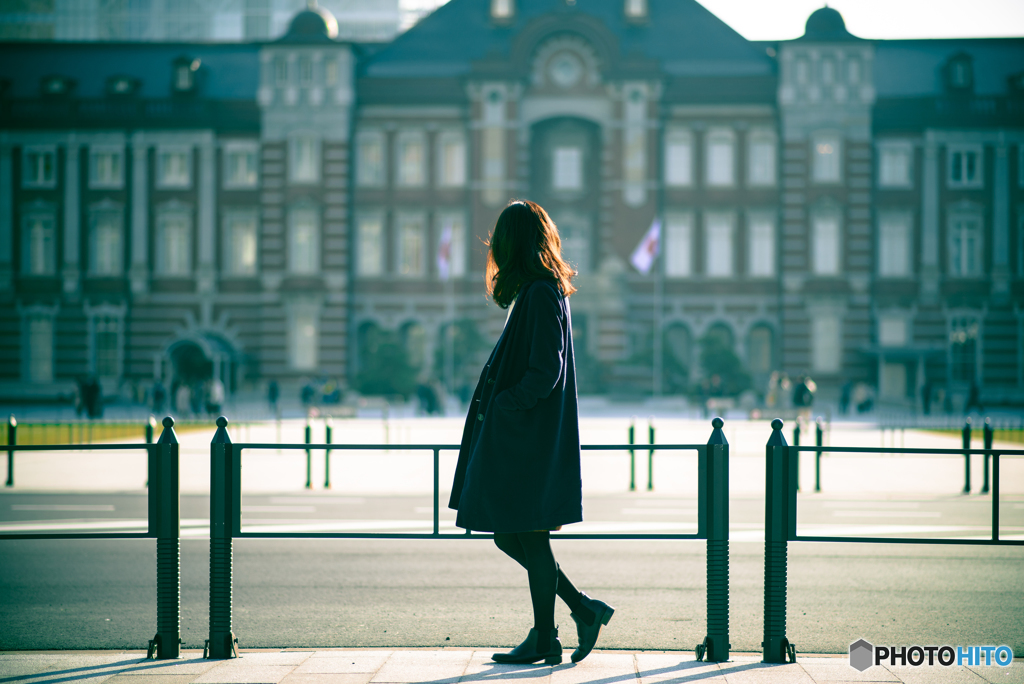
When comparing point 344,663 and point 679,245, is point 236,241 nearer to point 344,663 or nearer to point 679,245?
point 679,245

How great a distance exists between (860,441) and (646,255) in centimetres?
1564

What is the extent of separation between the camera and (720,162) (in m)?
40.2

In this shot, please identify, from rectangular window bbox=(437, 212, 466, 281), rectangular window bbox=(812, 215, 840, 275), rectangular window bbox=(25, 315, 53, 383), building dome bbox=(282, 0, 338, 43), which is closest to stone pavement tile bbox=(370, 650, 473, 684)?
rectangular window bbox=(437, 212, 466, 281)

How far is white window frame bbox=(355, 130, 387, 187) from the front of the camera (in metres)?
40.7

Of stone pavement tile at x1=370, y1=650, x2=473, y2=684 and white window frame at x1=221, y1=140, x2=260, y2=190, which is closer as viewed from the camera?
stone pavement tile at x1=370, y1=650, x2=473, y2=684

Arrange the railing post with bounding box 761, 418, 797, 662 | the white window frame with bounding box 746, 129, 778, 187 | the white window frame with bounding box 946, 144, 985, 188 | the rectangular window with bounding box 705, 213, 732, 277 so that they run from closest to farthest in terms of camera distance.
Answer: the railing post with bounding box 761, 418, 797, 662, the white window frame with bounding box 946, 144, 985, 188, the white window frame with bounding box 746, 129, 778, 187, the rectangular window with bounding box 705, 213, 732, 277

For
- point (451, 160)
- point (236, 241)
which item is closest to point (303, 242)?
point (236, 241)

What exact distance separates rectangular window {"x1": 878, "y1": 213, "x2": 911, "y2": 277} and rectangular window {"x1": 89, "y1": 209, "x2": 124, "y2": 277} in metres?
34.2

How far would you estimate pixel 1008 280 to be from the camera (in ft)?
128

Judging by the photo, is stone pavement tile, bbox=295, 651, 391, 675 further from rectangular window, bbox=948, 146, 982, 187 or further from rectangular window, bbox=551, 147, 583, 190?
rectangular window, bbox=948, 146, 982, 187

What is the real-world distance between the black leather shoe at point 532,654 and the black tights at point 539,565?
8 centimetres

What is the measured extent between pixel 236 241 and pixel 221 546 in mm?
37986

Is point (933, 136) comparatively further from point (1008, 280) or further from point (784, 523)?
point (784, 523)

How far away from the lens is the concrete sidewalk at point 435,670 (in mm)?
4477
